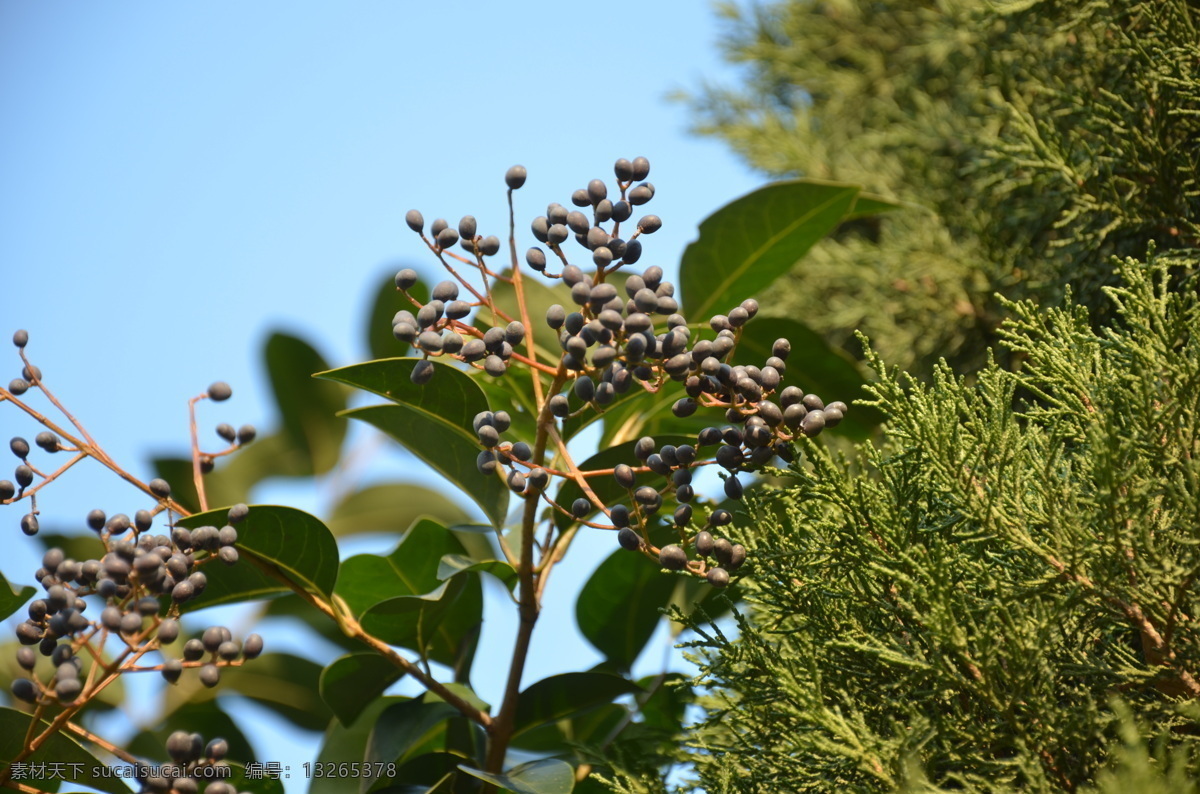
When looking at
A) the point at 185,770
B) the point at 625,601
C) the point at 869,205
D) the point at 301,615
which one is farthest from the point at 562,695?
the point at 301,615

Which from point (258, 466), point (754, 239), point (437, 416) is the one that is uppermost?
point (258, 466)

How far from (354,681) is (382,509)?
1.37m

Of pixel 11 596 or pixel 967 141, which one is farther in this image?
pixel 967 141

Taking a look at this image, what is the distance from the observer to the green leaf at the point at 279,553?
1276 millimetres

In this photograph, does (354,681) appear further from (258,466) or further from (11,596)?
(258,466)

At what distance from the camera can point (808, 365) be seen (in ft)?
5.46

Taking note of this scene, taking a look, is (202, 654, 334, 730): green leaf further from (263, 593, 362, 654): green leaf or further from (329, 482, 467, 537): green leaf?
(329, 482, 467, 537): green leaf

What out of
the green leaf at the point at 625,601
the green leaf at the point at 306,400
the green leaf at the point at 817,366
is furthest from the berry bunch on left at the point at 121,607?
the green leaf at the point at 306,400

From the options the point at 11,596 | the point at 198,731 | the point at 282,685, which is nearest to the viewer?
the point at 11,596

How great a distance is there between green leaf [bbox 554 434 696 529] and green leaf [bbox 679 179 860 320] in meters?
0.47

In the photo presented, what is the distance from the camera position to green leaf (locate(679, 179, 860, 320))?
1647mm

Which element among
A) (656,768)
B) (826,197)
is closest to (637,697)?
(656,768)

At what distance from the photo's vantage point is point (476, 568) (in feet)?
4.50

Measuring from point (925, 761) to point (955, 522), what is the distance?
245 mm
